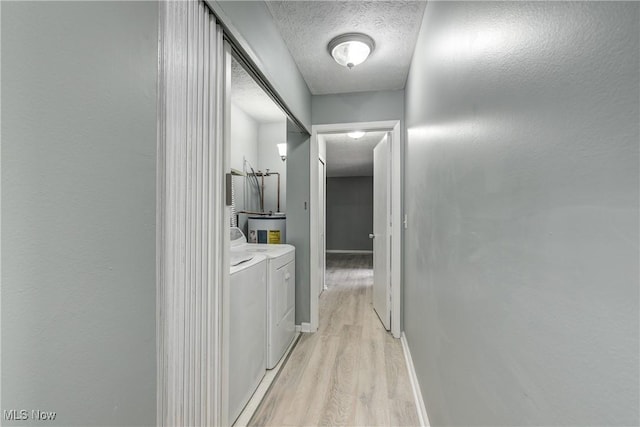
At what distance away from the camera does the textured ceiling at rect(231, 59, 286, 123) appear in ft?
7.52

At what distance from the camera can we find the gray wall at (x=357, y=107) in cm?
279

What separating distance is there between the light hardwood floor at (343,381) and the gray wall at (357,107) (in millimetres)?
2161

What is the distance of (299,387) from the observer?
192 cm

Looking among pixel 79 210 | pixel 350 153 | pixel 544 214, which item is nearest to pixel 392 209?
pixel 544 214

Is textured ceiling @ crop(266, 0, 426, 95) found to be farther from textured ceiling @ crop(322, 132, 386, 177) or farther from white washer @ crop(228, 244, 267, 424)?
white washer @ crop(228, 244, 267, 424)

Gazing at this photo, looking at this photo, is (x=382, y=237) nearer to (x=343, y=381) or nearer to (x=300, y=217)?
(x=300, y=217)

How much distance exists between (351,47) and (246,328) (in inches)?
79.6

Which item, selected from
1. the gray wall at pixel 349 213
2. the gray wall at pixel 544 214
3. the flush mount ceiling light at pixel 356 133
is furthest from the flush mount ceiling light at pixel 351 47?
the gray wall at pixel 349 213

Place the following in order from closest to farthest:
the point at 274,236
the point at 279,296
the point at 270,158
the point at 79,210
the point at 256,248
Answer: the point at 79,210 → the point at 279,296 → the point at 256,248 → the point at 274,236 → the point at 270,158

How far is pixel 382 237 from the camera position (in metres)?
3.07

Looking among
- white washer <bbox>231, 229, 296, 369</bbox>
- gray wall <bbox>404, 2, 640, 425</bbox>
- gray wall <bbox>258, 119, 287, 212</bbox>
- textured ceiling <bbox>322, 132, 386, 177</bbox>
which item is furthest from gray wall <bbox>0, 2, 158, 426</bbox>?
textured ceiling <bbox>322, 132, 386, 177</bbox>

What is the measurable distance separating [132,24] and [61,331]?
817mm

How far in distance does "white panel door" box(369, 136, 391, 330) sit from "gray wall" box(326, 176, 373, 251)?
16.1 ft

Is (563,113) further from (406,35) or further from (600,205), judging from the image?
(406,35)
